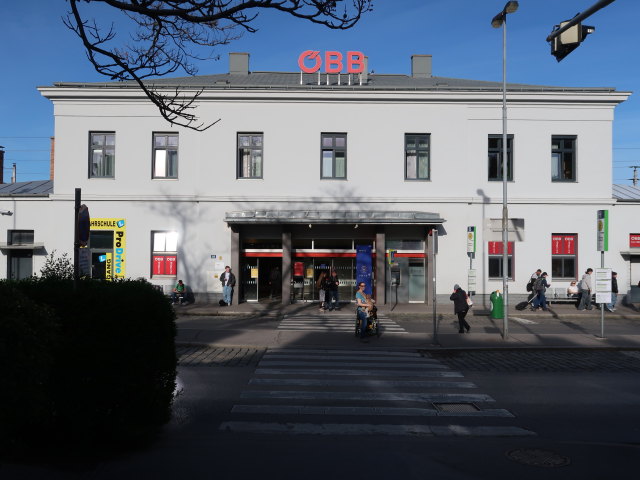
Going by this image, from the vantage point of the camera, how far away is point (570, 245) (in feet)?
81.7

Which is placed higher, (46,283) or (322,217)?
(322,217)

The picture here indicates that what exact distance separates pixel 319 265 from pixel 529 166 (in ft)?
35.3

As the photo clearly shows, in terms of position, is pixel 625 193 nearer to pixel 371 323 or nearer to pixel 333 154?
pixel 333 154

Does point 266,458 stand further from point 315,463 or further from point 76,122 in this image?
point 76,122

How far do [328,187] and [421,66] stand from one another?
459 inches

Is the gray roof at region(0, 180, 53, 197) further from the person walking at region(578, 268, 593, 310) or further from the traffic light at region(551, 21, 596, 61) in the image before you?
the person walking at region(578, 268, 593, 310)

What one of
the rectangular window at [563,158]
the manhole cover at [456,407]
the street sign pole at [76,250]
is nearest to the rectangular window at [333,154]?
the rectangular window at [563,158]

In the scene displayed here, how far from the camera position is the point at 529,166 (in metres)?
25.0

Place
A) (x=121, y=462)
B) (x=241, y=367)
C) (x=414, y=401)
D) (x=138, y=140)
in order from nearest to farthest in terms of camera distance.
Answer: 1. (x=121, y=462)
2. (x=414, y=401)
3. (x=241, y=367)
4. (x=138, y=140)

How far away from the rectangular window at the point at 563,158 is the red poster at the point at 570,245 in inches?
109

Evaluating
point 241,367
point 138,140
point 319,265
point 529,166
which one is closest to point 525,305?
point 529,166

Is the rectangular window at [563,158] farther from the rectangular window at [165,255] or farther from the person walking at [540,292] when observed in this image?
the rectangular window at [165,255]

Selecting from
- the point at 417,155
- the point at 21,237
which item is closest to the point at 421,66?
the point at 417,155

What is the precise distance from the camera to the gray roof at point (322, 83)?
2458 cm
